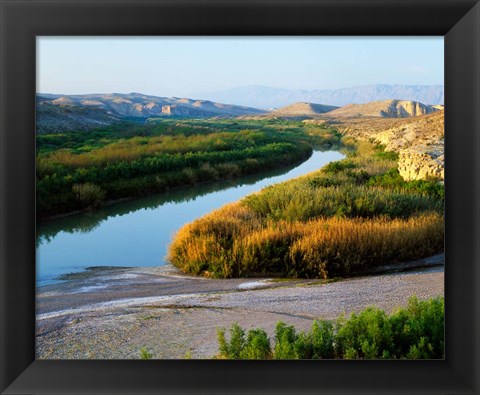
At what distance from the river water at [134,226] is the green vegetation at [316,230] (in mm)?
95

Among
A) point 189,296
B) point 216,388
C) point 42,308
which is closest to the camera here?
point 216,388

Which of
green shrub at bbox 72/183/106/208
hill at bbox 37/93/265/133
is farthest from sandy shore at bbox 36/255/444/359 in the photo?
hill at bbox 37/93/265/133

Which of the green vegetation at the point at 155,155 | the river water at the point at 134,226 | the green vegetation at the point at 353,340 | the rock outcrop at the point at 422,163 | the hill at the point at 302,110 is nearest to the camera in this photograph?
the green vegetation at the point at 353,340

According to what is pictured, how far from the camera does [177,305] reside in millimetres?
4453

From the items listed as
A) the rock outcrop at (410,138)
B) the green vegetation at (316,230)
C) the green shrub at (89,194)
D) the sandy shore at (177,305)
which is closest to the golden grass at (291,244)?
the green vegetation at (316,230)

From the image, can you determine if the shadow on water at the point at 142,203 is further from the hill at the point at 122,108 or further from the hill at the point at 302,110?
the hill at the point at 122,108

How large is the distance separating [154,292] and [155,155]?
1.16m

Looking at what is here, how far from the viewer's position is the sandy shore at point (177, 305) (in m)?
4.15

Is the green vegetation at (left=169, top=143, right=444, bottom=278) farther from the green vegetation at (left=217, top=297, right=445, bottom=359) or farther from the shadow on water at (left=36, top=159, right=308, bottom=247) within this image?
the green vegetation at (left=217, top=297, right=445, bottom=359)

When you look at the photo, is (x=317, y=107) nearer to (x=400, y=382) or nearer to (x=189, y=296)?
(x=189, y=296)

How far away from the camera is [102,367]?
3256mm

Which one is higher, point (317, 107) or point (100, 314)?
point (317, 107)
